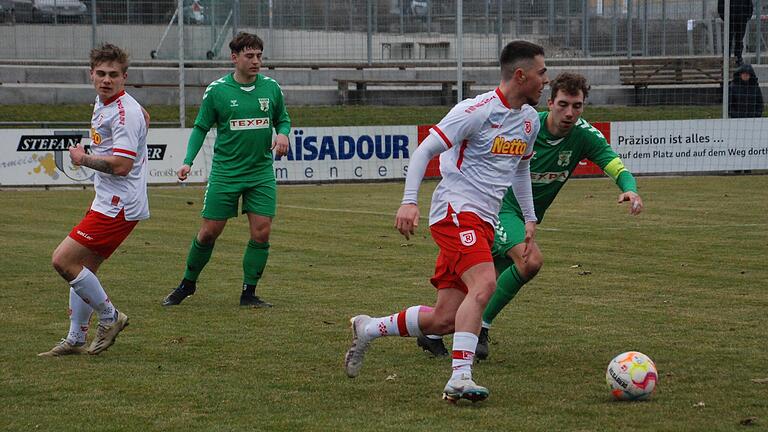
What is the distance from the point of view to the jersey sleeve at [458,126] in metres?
5.86

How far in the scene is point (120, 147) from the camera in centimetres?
698

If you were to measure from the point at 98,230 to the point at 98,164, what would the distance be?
45cm

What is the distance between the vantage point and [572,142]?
23.9 feet

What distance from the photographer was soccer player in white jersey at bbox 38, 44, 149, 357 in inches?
276

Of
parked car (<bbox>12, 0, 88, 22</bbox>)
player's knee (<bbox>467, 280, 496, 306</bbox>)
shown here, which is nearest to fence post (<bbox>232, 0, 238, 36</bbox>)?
parked car (<bbox>12, 0, 88, 22</bbox>)

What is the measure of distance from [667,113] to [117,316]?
1932 cm

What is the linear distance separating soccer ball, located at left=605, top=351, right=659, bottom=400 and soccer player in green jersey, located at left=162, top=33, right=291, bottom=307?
4.08 m

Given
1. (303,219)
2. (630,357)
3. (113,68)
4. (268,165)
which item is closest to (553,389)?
(630,357)

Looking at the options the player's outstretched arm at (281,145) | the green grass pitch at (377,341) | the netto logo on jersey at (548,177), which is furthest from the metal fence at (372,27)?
the netto logo on jersey at (548,177)

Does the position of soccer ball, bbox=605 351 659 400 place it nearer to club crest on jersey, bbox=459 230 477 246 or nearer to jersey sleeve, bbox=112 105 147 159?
club crest on jersey, bbox=459 230 477 246

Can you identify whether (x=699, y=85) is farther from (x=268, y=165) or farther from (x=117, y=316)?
(x=117, y=316)

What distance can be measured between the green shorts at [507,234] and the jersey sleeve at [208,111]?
10.2ft

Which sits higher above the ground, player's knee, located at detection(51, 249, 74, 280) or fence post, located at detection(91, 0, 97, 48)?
fence post, located at detection(91, 0, 97, 48)

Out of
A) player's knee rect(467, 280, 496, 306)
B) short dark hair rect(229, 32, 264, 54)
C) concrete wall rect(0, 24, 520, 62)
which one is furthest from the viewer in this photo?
concrete wall rect(0, 24, 520, 62)
